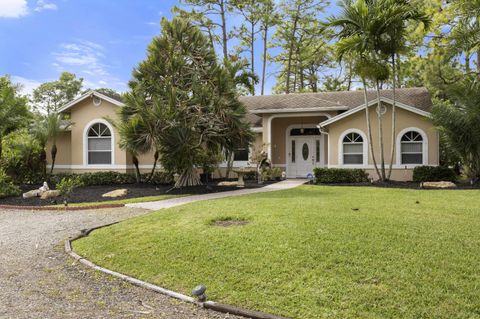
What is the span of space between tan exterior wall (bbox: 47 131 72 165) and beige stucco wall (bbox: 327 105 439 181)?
14594 mm

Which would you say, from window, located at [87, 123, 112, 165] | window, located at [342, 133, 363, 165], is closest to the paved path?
window, located at [87, 123, 112, 165]

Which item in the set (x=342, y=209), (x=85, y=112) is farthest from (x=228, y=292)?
(x=85, y=112)

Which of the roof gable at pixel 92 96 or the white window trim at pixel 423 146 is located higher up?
the roof gable at pixel 92 96

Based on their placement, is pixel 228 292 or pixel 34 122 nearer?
pixel 228 292

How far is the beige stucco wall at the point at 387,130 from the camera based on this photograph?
17344mm

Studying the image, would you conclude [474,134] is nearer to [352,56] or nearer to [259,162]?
[352,56]

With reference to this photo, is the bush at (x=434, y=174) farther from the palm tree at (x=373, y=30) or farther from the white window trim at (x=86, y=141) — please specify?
the white window trim at (x=86, y=141)

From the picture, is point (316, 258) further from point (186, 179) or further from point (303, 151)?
point (303, 151)

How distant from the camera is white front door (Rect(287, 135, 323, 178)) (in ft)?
70.8

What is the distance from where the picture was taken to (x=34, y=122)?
19609mm

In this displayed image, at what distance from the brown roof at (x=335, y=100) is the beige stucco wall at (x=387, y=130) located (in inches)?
Answer: 51.5

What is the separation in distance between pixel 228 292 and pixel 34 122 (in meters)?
18.5

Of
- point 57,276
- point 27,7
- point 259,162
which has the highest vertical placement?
point 27,7

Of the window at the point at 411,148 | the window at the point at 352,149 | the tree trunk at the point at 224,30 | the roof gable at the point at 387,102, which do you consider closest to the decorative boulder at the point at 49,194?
the roof gable at the point at 387,102
